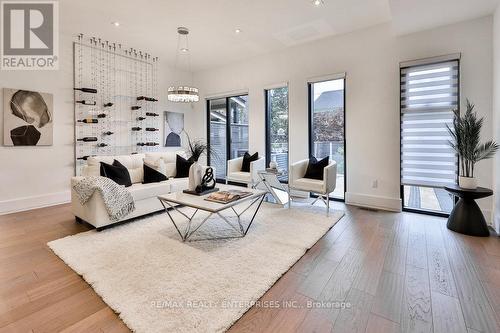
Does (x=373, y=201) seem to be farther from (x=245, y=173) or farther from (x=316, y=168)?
(x=245, y=173)

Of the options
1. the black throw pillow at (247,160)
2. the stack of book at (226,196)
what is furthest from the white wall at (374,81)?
the stack of book at (226,196)

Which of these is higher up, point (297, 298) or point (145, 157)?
point (145, 157)

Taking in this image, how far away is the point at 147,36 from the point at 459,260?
5.46m

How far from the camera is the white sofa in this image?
9.75ft

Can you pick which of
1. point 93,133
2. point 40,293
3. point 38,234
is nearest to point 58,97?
point 93,133

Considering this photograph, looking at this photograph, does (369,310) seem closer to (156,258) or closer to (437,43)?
(156,258)

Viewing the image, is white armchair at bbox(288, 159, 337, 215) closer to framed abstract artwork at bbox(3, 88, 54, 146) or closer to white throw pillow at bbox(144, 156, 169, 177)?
white throw pillow at bbox(144, 156, 169, 177)

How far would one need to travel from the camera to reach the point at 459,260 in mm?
2299

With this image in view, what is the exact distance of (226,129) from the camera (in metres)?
6.25

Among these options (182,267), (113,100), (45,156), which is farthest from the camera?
(113,100)

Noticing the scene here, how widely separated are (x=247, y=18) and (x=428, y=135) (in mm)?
3250

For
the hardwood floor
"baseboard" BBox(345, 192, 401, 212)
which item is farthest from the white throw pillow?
"baseboard" BBox(345, 192, 401, 212)

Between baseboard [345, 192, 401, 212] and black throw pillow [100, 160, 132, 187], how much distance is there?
12.0 feet

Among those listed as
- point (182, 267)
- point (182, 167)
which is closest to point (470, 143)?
point (182, 267)
